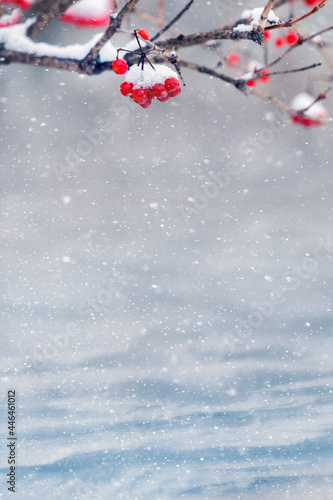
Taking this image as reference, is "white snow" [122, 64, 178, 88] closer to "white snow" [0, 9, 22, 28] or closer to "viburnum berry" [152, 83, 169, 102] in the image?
"viburnum berry" [152, 83, 169, 102]

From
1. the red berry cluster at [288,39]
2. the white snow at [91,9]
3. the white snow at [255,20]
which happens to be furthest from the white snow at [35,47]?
the red berry cluster at [288,39]

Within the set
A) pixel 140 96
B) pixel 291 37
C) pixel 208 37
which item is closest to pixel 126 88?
pixel 140 96

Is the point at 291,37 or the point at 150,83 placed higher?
the point at 291,37

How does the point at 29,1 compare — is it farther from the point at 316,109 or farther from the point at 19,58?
the point at 316,109

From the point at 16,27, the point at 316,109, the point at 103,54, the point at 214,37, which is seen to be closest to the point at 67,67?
the point at 103,54

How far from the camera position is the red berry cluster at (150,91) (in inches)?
77.6

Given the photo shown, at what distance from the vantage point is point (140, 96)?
1.96 metres

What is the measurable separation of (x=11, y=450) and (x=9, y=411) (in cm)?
33

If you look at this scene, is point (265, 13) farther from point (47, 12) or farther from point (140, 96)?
point (47, 12)

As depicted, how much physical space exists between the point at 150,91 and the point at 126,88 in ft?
0.34

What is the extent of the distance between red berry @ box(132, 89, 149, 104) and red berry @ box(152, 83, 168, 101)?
0.05 m

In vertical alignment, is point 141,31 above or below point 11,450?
above

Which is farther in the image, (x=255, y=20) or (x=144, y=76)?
(x=144, y=76)

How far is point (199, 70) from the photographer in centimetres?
192
